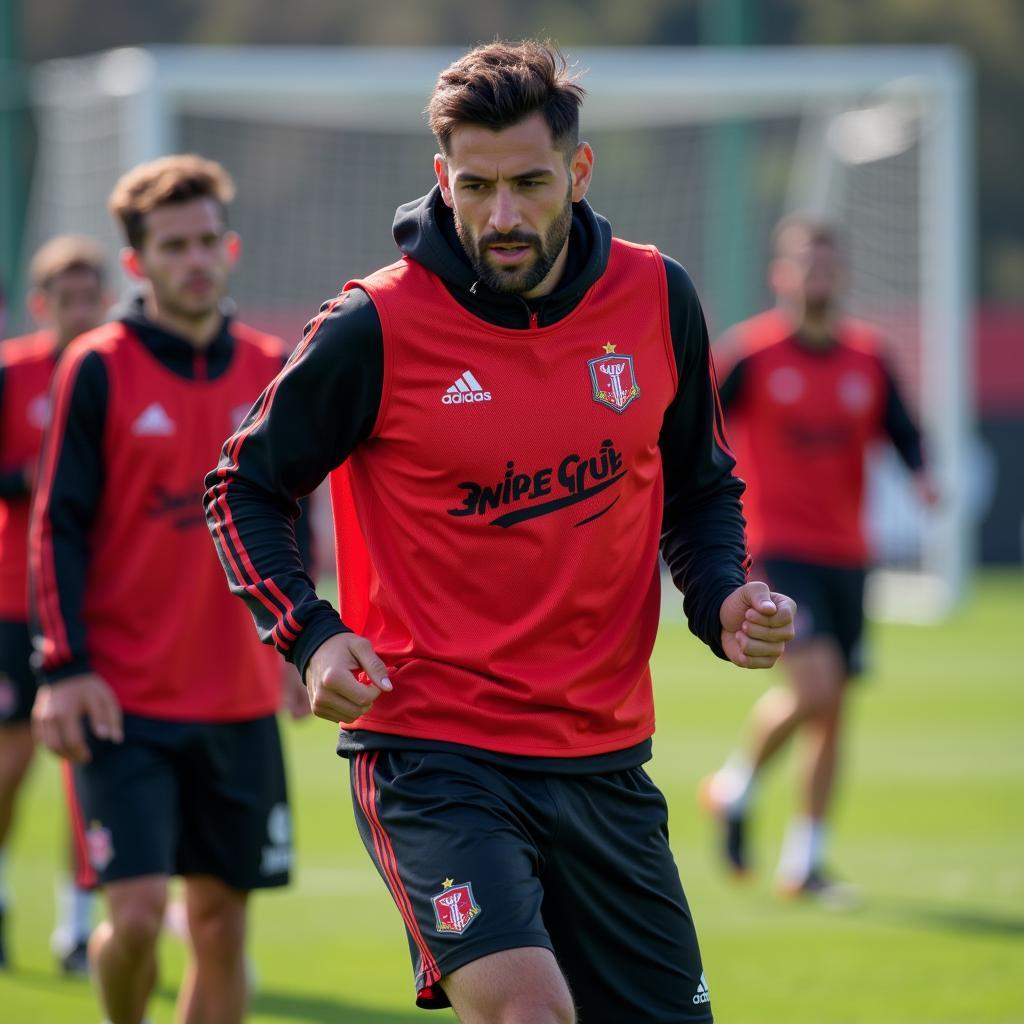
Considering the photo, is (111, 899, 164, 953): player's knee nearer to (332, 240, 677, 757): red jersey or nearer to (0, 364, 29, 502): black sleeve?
(332, 240, 677, 757): red jersey

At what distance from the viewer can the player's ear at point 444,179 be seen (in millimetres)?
3584

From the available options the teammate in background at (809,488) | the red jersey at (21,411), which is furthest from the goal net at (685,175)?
the red jersey at (21,411)

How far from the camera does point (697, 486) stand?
3932 mm

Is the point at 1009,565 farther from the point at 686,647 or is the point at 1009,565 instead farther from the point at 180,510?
the point at 180,510

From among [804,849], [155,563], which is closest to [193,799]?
[155,563]

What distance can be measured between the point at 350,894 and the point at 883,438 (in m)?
3.09

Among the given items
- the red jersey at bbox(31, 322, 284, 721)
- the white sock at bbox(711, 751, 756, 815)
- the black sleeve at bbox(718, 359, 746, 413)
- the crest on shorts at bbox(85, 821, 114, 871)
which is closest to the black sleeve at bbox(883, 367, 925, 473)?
the black sleeve at bbox(718, 359, 746, 413)

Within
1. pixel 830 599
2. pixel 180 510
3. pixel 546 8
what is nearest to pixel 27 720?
pixel 180 510

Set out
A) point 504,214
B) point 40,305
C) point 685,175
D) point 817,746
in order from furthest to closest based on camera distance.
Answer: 1. point 685,175
2. point 817,746
3. point 40,305
4. point 504,214

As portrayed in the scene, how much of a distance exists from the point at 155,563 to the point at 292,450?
1.53m

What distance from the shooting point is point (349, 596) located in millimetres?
3729

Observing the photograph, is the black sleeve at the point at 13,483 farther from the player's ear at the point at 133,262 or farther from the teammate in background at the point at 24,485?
the player's ear at the point at 133,262

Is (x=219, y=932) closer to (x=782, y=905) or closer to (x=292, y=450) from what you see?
(x=292, y=450)

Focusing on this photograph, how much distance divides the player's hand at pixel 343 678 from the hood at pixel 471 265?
696mm
